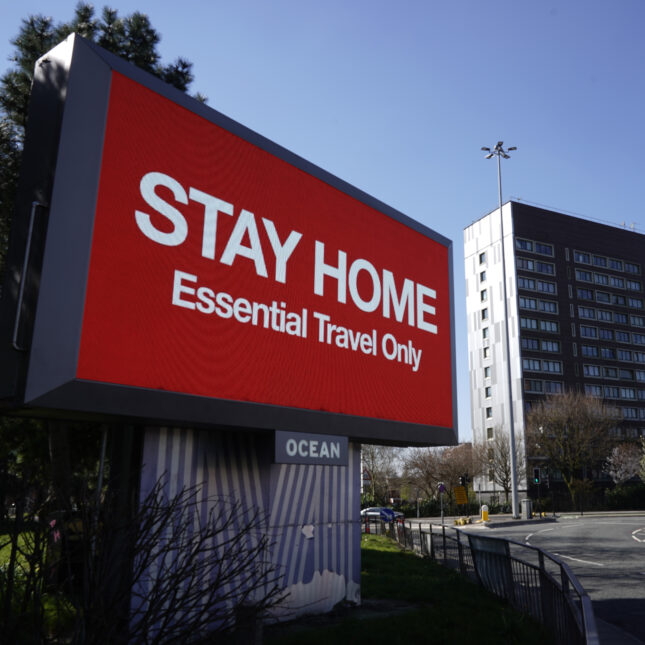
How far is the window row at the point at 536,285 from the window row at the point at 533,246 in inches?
155

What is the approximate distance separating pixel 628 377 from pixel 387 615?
8335cm

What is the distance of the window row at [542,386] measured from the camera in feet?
246

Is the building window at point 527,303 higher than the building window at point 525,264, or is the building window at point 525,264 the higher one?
the building window at point 525,264

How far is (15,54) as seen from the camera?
17.5 metres

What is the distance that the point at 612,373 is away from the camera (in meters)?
82.2

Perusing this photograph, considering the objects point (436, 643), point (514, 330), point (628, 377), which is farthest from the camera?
point (628, 377)

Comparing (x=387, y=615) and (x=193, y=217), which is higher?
(x=193, y=217)

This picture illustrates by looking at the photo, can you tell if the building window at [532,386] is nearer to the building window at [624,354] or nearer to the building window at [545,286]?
the building window at [545,286]

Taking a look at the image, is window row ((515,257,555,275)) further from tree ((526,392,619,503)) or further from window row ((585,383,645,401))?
tree ((526,392,619,503))

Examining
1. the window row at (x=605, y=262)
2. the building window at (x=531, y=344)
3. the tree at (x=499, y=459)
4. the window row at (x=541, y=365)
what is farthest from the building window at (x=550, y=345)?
the tree at (x=499, y=459)

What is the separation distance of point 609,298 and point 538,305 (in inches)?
548

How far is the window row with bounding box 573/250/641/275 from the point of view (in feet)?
279

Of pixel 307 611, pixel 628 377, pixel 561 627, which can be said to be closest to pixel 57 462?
pixel 307 611

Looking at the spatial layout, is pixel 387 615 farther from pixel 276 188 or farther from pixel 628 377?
pixel 628 377
